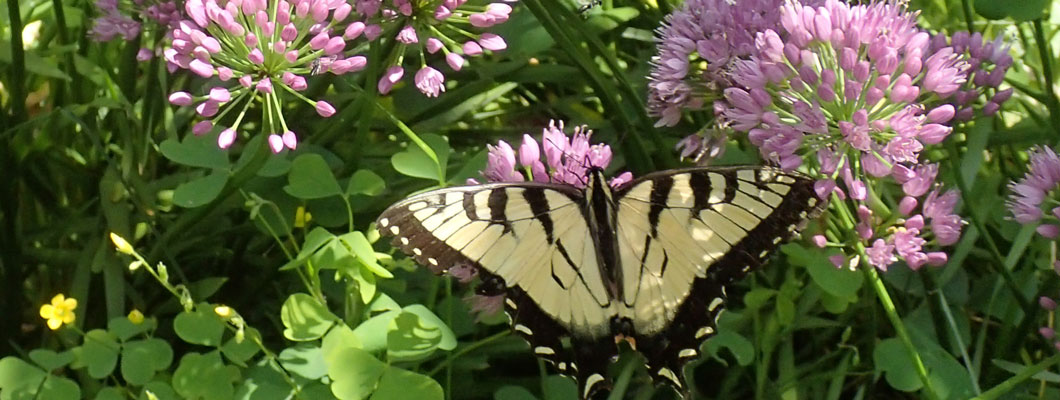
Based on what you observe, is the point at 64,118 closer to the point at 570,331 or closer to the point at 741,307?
the point at 570,331

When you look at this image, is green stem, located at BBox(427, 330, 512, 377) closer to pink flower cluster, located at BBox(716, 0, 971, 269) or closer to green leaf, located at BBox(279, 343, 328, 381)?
green leaf, located at BBox(279, 343, 328, 381)

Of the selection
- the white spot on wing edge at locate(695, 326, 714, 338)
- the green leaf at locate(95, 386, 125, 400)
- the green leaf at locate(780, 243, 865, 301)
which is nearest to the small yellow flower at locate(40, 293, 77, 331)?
the green leaf at locate(95, 386, 125, 400)

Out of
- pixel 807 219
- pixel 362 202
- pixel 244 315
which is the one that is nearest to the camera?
pixel 807 219

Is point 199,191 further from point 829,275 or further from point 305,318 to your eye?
point 829,275

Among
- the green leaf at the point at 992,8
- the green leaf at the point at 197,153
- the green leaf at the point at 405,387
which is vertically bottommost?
the green leaf at the point at 405,387

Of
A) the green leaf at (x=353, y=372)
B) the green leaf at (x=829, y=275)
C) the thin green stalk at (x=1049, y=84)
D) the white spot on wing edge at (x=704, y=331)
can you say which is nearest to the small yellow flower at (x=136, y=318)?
the green leaf at (x=353, y=372)

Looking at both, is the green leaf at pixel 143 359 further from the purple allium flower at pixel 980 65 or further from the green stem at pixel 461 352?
the purple allium flower at pixel 980 65

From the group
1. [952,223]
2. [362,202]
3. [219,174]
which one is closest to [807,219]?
[952,223]

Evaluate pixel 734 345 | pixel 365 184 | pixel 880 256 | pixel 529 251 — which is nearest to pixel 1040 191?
pixel 880 256
